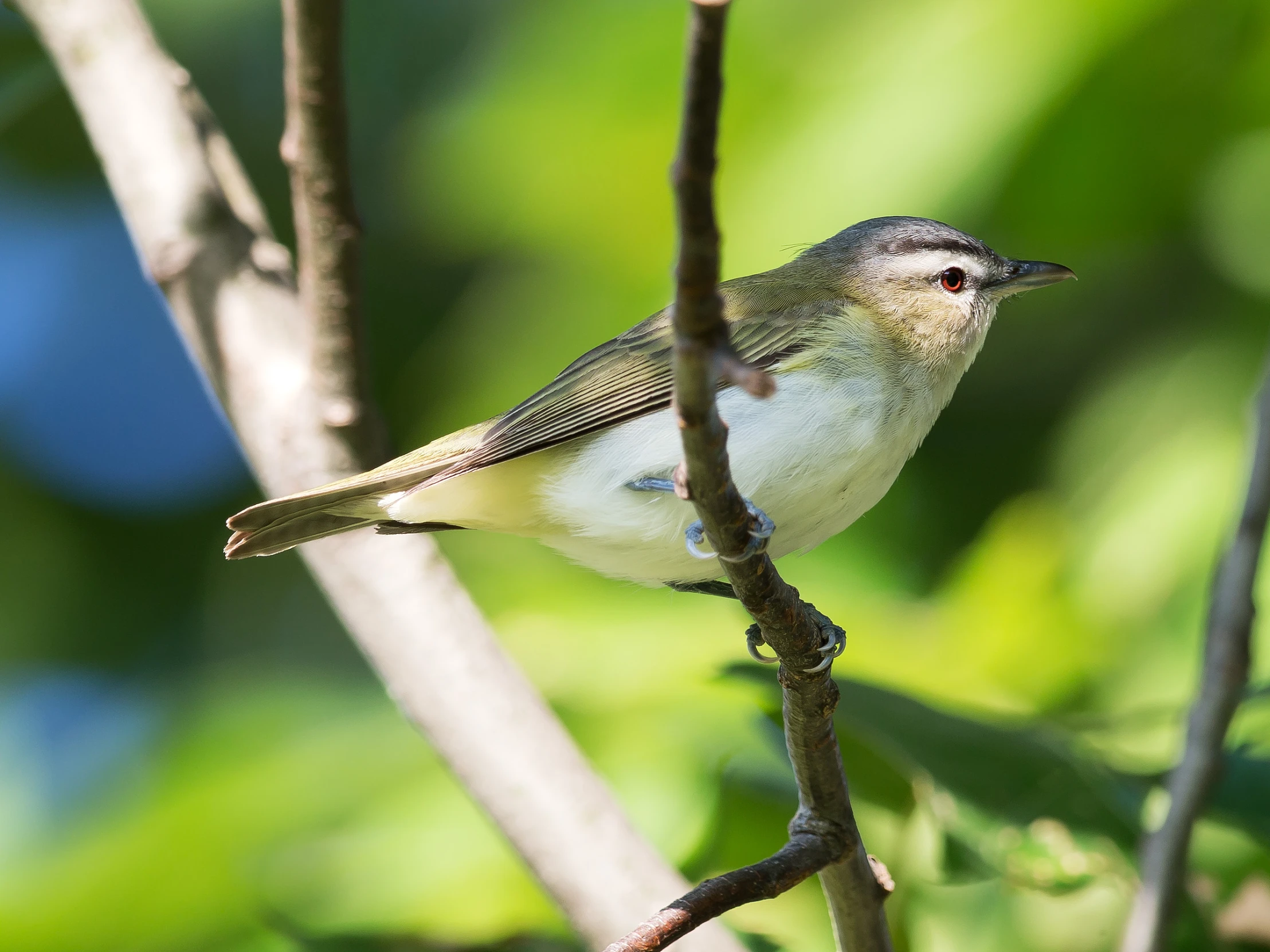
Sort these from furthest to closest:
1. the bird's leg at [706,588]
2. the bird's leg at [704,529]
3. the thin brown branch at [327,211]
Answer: the bird's leg at [706,588], the thin brown branch at [327,211], the bird's leg at [704,529]

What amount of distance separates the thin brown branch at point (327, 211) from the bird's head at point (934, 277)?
1317 millimetres

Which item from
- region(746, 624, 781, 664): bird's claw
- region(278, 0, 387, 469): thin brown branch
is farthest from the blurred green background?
region(278, 0, 387, 469): thin brown branch

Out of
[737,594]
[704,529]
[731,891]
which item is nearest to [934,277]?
[737,594]

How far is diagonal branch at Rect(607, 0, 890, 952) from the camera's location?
124cm

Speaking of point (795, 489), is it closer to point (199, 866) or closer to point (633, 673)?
point (633, 673)

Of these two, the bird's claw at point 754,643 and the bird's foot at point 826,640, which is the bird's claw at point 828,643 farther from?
the bird's claw at point 754,643

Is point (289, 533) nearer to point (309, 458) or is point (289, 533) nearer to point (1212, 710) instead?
point (309, 458)

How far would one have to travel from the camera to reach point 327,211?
285 centimetres

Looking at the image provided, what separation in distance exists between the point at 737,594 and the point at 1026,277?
203cm

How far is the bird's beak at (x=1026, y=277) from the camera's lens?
355 cm

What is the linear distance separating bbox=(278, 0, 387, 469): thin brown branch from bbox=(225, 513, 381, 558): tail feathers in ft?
0.87

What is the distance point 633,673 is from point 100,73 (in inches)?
83.3

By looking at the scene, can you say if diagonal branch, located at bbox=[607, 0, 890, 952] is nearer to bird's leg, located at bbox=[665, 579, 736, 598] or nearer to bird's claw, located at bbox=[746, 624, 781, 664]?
bird's claw, located at bbox=[746, 624, 781, 664]

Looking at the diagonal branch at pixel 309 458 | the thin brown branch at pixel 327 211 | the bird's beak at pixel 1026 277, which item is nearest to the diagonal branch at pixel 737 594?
the diagonal branch at pixel 309 458
